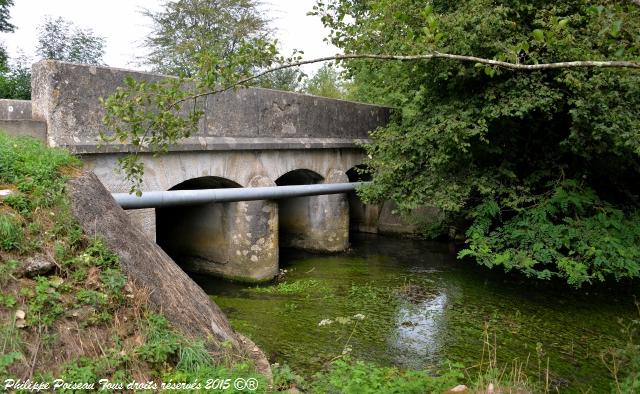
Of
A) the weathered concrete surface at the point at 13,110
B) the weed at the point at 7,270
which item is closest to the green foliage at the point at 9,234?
the weed at the point at 7,270

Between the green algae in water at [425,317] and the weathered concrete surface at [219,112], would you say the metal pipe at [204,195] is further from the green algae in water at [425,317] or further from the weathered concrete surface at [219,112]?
the green algae in water at [425,317]

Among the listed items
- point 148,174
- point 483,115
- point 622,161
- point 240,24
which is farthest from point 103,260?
point 240,24

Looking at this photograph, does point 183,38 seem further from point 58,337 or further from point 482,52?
point 58,337

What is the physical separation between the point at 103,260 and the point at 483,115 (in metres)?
4.61

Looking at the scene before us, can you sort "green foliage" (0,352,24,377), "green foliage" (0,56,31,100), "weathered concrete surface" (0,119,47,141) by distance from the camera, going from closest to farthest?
"green foliage" (0,352,24,377), "weathered concrete surface" (0,119,47,141), "green foliage" (0,56,31,100)

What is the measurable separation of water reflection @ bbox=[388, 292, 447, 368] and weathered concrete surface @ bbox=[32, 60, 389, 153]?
10.1 ft

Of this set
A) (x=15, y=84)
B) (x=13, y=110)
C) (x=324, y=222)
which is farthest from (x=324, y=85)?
(x=13, y=110)

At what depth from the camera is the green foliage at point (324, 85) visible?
20797 mm

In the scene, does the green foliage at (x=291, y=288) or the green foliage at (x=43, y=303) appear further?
the green foliage at (x=291, y=288)

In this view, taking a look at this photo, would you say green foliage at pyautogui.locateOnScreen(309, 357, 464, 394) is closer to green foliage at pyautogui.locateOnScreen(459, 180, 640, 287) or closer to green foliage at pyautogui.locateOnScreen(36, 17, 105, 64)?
green foliage at pyautogui.locateOnScreen(459, 180, 640, 287)

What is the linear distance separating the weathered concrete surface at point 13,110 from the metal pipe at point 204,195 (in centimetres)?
167

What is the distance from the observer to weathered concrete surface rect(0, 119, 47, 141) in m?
4.97

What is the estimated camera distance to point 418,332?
216 inches

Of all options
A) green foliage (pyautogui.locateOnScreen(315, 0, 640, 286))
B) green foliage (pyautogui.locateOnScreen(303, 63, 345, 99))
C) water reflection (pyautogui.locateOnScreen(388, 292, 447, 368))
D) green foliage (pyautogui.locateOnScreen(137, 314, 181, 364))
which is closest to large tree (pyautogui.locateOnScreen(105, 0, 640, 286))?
green foliage (pyautogui.locateOnScreen(315, 0, 640, 286))
